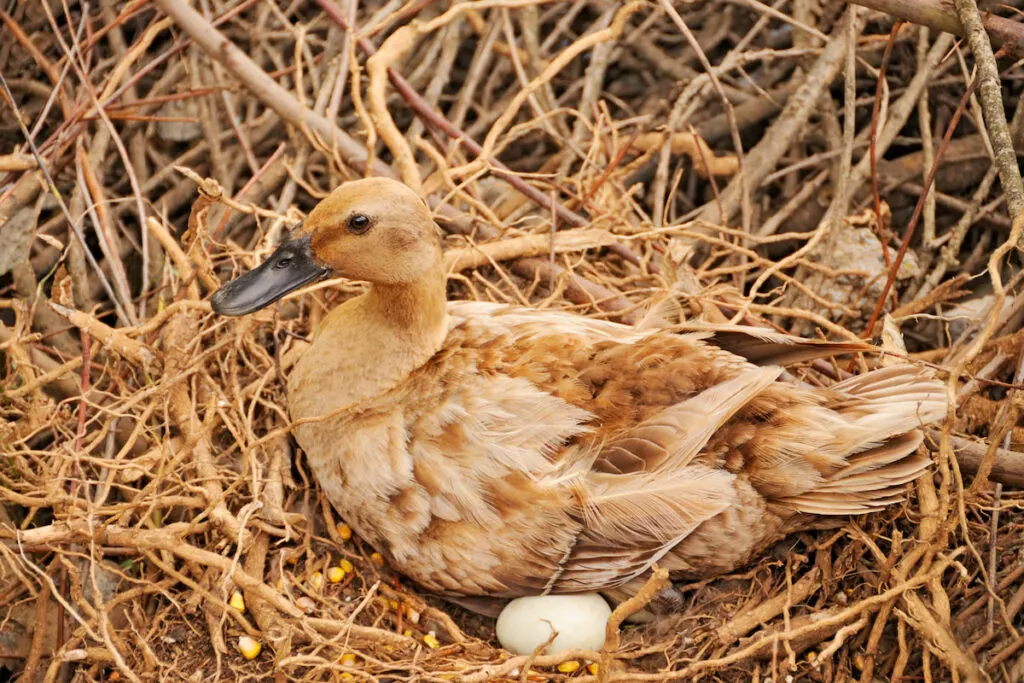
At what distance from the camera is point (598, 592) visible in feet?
7.95

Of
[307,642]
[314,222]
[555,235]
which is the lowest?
[307,642]

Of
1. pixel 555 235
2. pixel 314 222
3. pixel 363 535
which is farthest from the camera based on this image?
pixel 555 235

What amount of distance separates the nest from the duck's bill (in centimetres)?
30

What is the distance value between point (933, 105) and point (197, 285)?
246 cm

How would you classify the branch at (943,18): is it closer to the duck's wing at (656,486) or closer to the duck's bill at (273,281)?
the duck's wing at (656,486)

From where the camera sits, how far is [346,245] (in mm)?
2281

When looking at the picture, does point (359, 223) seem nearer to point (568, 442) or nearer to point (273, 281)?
point (273, 281)

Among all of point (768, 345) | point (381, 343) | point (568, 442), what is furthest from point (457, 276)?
point (768, 345)

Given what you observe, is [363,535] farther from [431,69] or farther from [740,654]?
[431,69]

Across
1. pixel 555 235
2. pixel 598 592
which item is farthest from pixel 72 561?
pixel 555 235

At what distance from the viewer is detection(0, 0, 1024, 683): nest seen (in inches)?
87.4

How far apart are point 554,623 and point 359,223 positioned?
103cm

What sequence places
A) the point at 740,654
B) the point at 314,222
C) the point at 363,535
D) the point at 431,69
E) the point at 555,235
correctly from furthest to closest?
the point at 431,69 → the point at 555,235 → the point at 363,535 → the point at 314,222 → the point at 740,654

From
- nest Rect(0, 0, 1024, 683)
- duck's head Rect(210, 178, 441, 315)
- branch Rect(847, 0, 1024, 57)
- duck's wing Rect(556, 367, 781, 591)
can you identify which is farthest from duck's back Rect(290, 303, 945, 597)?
branch Rect(847, 0, 1024, 57)
